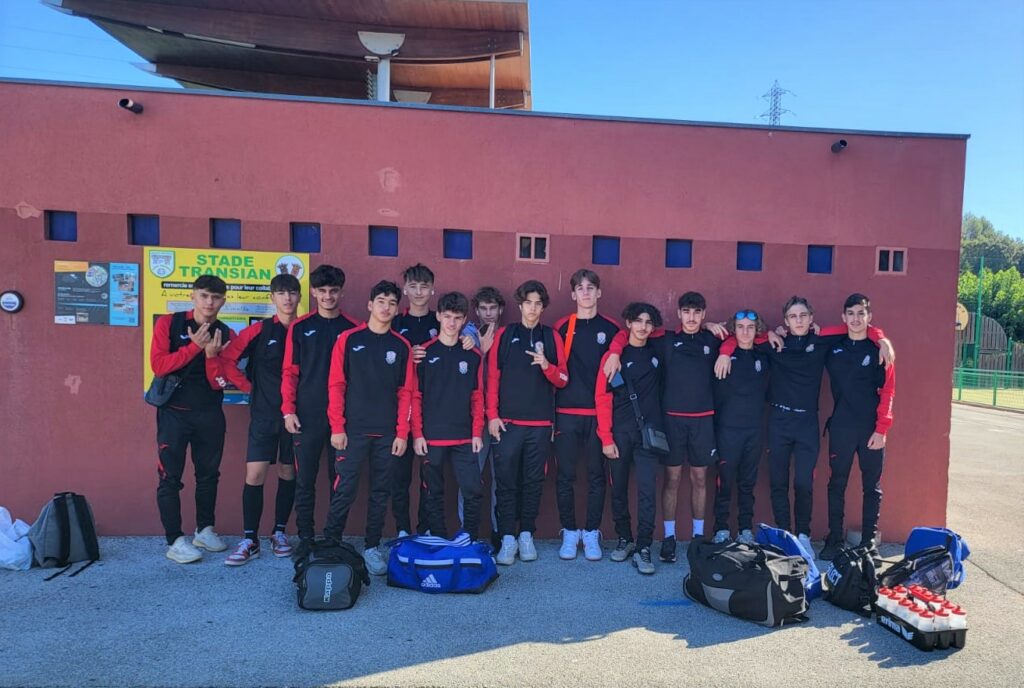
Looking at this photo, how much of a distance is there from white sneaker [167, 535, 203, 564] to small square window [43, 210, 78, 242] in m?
2.89

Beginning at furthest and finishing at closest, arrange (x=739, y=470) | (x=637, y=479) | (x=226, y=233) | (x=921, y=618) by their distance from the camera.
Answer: (x=226, y=233) < (x=739, y=470) < (x=637, y=479) < (x=921, y=618)

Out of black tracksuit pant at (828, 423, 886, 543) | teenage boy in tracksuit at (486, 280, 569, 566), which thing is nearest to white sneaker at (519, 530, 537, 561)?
teenage boy in tracksuit at (486, 280, 569, 566)

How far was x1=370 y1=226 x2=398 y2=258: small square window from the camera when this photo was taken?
17.1ft

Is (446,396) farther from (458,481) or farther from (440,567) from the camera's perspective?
(440,567)

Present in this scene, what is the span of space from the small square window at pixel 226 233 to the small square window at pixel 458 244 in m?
1.91

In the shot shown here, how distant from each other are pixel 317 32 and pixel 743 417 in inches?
407

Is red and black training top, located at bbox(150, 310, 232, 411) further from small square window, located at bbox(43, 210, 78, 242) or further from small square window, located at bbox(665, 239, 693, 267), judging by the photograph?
small square window, located at bbox(665, 239, 693, 267)

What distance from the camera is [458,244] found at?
527 cm

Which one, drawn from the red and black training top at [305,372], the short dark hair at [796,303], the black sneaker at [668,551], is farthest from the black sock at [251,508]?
the short dark hair at [796,303]

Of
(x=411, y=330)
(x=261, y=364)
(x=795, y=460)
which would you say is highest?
(x=411, y=330)

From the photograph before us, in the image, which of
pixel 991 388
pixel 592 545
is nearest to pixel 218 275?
pixel 592 545

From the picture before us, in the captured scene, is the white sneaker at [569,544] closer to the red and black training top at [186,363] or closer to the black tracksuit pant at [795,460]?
the black tracksuit pant at [795,460]

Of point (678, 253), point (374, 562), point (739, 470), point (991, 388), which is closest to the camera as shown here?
point (374, 562)

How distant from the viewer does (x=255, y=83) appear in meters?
13.2
